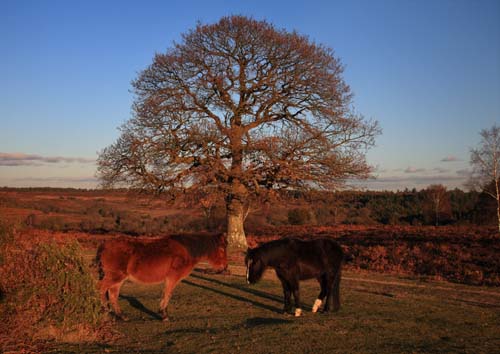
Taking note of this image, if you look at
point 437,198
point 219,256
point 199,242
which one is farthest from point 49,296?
point 437,198

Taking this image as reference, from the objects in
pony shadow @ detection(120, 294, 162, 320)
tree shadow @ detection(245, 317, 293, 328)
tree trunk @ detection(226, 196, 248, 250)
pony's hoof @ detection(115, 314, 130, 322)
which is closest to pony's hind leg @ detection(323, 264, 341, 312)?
tree shadow @ detection(245, 317, 293, 328)

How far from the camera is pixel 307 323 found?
903 centimetres

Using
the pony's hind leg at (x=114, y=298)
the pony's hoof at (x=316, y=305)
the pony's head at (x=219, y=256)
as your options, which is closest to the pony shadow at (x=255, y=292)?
the pony's hoof at (x=316, y=305)

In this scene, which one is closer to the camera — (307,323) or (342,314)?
(307,323)

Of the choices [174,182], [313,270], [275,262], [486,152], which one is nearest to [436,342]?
[313,270]

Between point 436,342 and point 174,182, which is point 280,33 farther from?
point 436,342

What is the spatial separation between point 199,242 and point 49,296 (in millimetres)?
3409

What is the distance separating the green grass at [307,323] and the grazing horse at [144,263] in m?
0.79

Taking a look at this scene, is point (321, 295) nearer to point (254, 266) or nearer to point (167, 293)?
point (254, 266)

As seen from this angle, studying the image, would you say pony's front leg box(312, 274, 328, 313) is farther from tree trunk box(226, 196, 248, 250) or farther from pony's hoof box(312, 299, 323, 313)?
tree trunk box(226, 196, 248, 250)

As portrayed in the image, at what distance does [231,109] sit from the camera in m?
25.3

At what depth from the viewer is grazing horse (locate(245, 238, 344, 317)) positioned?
1020cm

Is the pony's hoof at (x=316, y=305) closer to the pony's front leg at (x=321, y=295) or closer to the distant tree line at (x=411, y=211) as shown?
the pony's front leg at (x=321, y=295)

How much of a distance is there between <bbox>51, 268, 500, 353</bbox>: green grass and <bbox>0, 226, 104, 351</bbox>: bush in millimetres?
697
